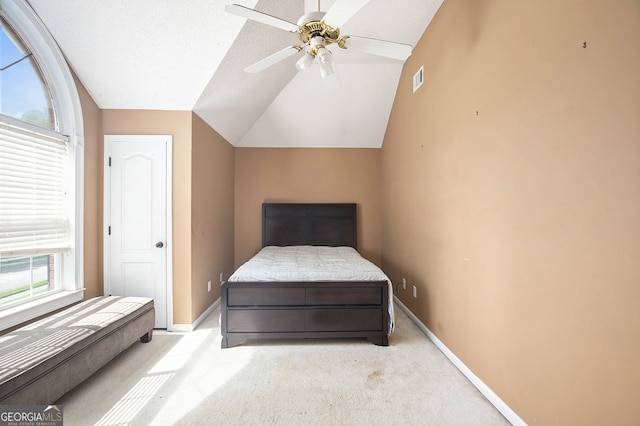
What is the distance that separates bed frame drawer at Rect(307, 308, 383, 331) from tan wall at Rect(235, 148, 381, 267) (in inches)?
80.2

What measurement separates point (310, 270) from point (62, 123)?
A: 8.68 ft

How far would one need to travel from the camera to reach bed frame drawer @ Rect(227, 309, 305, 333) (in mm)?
2375

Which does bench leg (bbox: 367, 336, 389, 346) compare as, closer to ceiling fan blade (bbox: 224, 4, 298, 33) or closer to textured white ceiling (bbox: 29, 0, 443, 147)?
ceiling fan blade (bbox: 224, 4, 298, 33)

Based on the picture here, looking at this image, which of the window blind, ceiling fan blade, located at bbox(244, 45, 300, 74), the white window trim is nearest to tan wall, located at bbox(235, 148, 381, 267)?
the white window trim

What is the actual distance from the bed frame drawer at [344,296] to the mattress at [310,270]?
0.10 metres

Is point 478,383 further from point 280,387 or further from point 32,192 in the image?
point 32,192

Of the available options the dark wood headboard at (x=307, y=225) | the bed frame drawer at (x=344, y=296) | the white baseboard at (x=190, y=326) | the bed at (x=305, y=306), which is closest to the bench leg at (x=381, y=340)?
the bed at (x=305, y=306)

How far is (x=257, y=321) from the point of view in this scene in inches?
93.6

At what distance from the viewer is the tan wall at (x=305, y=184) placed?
171 inches

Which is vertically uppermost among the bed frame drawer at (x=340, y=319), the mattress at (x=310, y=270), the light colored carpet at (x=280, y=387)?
the mattress at (x=310, y=270)

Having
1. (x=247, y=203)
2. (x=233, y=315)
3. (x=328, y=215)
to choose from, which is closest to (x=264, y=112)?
(x=247, y=203)

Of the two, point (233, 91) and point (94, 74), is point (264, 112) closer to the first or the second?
point (233, 91)

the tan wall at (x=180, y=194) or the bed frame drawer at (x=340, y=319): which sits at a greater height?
the tan wall at (x=180, y=194)

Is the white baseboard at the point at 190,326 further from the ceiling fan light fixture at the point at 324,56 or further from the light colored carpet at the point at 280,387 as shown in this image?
the ceiling fan light fixture at the point at 324,56
